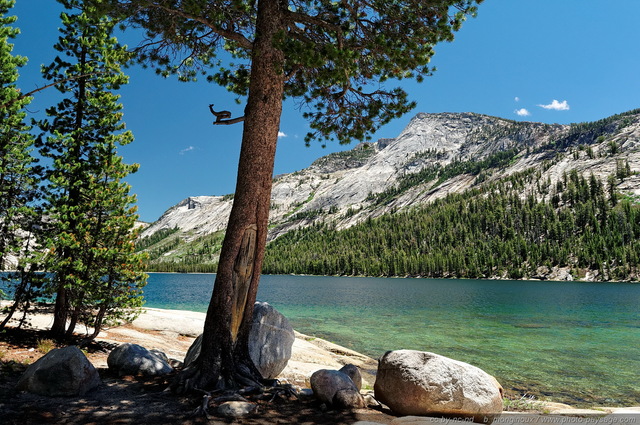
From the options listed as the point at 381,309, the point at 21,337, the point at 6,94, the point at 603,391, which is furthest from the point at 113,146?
the point at 381,309

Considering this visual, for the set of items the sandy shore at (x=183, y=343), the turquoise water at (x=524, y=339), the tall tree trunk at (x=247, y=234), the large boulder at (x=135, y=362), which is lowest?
the turquoise water at (x=524, y=339)

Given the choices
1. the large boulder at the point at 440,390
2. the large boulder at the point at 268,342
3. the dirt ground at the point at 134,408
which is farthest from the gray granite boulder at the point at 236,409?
the large boulder at the point at 440,390

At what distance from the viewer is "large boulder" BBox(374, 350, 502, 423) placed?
7.55 metres

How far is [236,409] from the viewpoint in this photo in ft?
21.7

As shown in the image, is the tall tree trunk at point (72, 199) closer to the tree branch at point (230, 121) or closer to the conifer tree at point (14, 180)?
the conifer tree at point (14, 180)

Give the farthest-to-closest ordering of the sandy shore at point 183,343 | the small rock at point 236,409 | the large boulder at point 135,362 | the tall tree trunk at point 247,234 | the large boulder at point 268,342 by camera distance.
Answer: the sandy shore at point 183,343, the large boulder at point 268,342, the large boulder at point 135,362, the tall tree trunk at point 247,234, the small rock at point 236,409

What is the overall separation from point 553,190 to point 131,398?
21361 centimetres

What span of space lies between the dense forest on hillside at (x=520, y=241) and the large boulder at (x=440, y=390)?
13972 centimetres

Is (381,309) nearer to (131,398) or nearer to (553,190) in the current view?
(131,398)

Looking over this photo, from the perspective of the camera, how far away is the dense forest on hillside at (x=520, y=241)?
434 ft

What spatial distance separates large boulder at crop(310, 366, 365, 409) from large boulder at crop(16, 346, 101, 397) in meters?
4.63

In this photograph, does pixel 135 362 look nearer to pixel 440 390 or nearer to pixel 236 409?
pixel 236 409

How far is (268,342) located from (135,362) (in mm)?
3318

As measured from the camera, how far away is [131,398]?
7.32m
